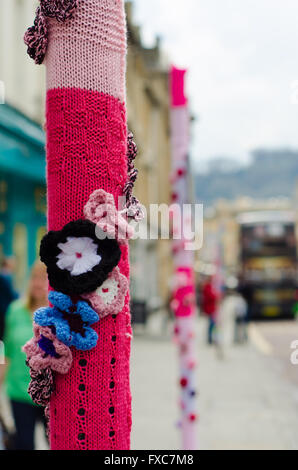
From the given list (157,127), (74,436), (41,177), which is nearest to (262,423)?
(41,177)

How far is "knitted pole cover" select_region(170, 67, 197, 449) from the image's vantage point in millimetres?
4520

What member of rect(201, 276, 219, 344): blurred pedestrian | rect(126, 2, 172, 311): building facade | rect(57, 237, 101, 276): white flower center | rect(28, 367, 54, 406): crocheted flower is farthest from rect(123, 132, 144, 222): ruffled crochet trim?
rect(126, 2, 172, 311): building facade

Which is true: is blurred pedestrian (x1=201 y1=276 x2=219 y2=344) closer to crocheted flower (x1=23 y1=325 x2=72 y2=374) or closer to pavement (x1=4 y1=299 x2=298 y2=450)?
pavement (x1=4 y1=299 x2=298 y2=450)

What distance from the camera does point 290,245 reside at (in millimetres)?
29781

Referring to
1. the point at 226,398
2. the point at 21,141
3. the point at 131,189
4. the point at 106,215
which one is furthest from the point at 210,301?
the point at 106,215

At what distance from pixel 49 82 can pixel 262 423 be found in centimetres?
730

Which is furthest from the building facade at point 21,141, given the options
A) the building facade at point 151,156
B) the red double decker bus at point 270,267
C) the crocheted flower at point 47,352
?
the red double decker bus at point 270,267

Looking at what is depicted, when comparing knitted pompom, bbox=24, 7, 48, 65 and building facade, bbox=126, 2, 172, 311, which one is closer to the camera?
knitted pompom, bbox=24, 7, 48, 65

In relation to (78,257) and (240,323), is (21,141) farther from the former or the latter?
(78,257)

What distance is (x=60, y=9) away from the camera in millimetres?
1634

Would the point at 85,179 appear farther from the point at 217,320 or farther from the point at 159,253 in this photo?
the point at 159,253

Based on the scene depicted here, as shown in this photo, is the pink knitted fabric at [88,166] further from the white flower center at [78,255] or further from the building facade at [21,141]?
the building facade at [21,141]

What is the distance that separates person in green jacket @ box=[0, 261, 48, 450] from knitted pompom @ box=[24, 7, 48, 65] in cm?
322

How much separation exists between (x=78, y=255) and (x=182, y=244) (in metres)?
3.24
